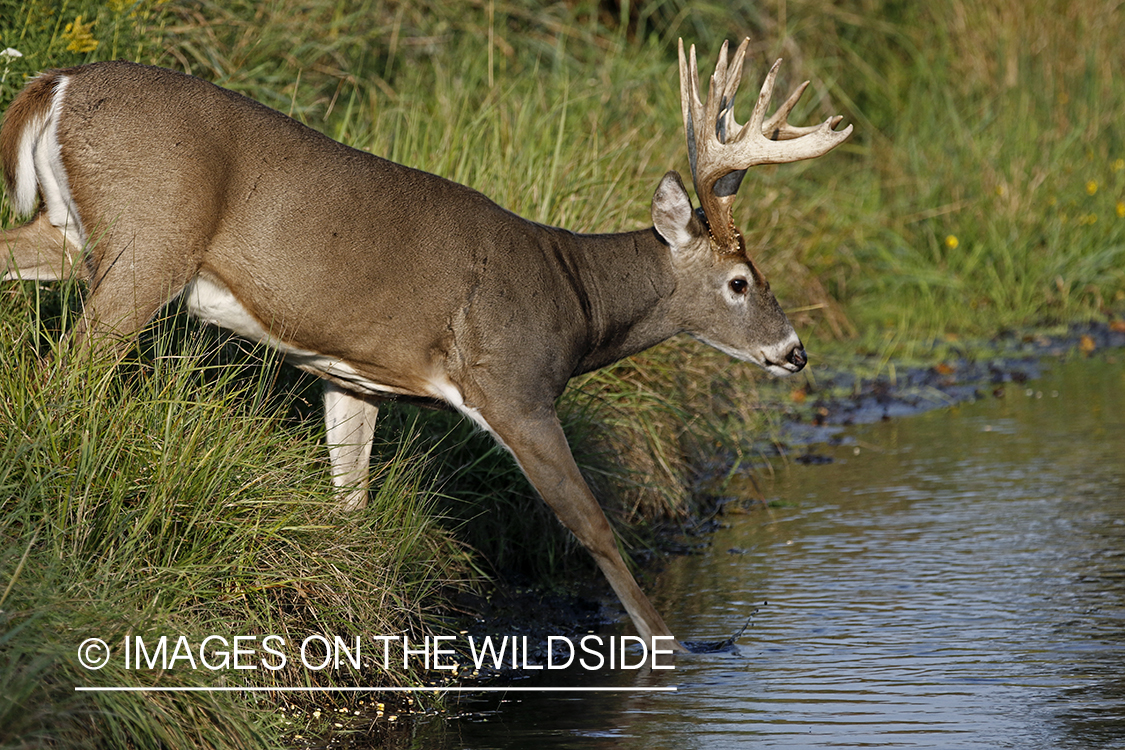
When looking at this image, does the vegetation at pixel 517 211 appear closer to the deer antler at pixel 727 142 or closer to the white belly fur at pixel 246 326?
the white belly fur at pixel 246 326

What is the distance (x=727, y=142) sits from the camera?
245 inches

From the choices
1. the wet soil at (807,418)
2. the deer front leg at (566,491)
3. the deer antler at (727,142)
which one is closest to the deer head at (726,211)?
the deer antler at (727,142)

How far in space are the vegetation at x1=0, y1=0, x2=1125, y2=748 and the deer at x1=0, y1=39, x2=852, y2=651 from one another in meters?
0.24

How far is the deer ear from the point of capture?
6.05 m

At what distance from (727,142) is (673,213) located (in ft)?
1.24

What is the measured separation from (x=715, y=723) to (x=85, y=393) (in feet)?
7.66

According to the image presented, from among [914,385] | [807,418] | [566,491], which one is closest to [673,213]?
[566,491]

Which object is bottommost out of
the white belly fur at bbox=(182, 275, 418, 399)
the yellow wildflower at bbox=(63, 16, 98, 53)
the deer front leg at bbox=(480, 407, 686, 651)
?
the deer front leg at bbox=(480, 407, 686, 651)

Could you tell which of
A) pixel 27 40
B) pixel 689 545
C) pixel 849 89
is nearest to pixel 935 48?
pixel 849 89

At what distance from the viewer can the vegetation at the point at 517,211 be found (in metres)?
4.52

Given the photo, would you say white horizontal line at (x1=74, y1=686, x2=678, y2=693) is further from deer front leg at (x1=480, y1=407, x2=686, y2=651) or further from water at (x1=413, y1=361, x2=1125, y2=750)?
deer front leg at (x1=480, y1=407, x2=686, y2=651)

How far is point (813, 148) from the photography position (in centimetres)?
615

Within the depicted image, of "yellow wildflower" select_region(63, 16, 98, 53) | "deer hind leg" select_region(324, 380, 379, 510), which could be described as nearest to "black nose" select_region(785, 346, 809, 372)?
"deer hind leg" select_region(324, 380, 379, 510)

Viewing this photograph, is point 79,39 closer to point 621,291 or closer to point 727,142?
point 621,291
